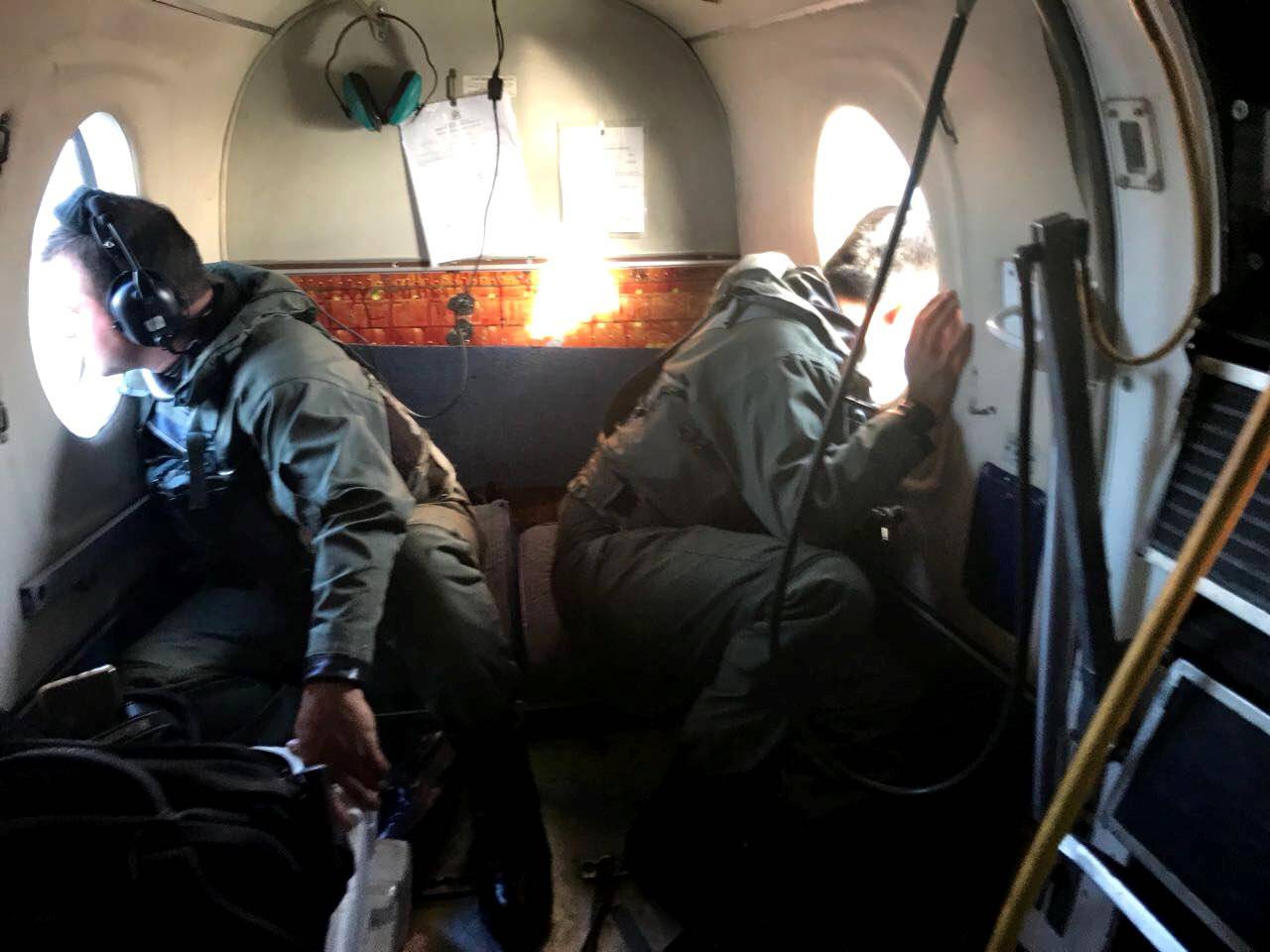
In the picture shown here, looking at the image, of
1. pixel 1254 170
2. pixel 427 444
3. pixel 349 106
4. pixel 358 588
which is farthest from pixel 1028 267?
pixel 349 106

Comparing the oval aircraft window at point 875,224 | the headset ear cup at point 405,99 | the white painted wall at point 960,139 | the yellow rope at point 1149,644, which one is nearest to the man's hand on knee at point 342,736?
the yellow rope at point 1149,644

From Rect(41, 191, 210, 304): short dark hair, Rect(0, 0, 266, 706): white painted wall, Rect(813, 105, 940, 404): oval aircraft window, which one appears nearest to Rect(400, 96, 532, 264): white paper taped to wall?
Rect(0, 0, 266, 706): white painted wall

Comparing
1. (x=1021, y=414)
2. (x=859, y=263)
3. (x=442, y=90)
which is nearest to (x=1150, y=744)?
(x=1021, y=414)

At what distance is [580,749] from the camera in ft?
8.82

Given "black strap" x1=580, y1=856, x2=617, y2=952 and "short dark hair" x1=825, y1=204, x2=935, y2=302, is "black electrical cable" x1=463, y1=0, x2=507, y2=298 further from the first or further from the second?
"black strap" x1=580, y1=856, x2=617, y2=952

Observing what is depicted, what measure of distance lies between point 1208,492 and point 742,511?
3.77 feet

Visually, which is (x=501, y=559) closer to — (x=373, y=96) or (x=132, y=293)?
(x=132, y=293)

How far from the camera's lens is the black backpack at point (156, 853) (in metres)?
1.16

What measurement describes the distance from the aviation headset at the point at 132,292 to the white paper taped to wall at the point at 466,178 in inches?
53.7

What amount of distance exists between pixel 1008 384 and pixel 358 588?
52.4 inches

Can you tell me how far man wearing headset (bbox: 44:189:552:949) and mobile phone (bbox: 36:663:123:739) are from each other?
358 millimetres

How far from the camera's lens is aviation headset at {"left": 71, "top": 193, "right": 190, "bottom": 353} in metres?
2.04

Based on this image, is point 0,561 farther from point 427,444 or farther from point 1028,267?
point 1028,267

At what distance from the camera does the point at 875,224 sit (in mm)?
2414
